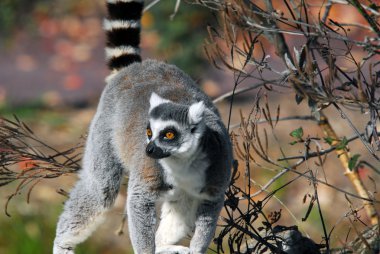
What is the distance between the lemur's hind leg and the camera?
4559 millimetres

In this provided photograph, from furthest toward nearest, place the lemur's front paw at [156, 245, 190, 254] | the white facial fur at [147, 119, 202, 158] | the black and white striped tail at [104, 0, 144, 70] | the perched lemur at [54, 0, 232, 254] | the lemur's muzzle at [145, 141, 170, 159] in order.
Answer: the black and white striped tail at [104, 0, 144, 70], the lemur's front paw at [156, 245, 190, 254], the perched lemur at [54, 0, 232, 254], the white facial fur at [147, 119, 202, 158], the lemur's muzzle at [145, 141, 170, 159]

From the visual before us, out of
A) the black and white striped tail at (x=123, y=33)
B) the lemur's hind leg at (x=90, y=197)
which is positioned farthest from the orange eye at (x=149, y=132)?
the black and white striped tail at (x=123, y=33)

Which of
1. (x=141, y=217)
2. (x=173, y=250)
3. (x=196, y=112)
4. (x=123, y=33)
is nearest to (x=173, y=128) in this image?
(x=196, y=112)

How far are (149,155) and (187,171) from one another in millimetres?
352

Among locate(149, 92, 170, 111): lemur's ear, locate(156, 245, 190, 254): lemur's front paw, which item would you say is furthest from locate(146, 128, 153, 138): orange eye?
locate(156, 245, 190, 254): lemur's front paw

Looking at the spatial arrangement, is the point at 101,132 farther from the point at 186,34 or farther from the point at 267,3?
the point at 186,34

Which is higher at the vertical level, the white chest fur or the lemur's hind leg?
the white chest fur

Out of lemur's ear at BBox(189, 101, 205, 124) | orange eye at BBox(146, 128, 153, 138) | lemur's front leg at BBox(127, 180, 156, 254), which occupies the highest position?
lemur's ear at BBox(189, 101, 205, 124)

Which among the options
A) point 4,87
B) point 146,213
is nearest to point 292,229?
point 146,213

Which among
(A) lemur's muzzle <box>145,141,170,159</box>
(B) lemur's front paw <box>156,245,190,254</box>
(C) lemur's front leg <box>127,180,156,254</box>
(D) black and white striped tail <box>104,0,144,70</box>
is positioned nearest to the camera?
(A) lemur's muzzle <box>145,141,170,159</box>

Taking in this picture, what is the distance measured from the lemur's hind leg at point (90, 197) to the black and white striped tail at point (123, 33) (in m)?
0.72

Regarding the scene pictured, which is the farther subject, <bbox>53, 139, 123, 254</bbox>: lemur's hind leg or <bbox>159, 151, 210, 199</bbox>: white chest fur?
<bbox>53, 139, 123, 254</bbox>: lemur's hind leg

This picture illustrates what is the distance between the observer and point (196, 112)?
13.1ft

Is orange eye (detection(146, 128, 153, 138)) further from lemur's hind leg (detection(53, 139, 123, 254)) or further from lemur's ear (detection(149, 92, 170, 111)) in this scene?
lemur's hind leg (detection(53, 139, 123, 254))
